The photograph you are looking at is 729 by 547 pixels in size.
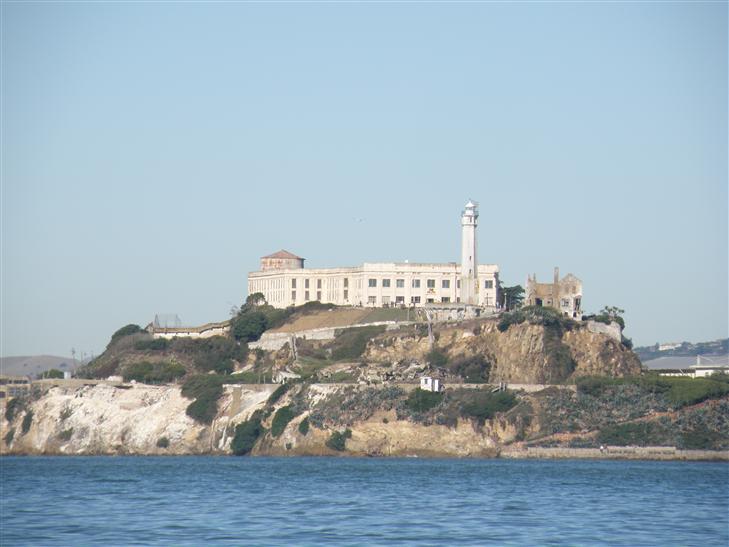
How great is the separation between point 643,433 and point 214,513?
176 ft

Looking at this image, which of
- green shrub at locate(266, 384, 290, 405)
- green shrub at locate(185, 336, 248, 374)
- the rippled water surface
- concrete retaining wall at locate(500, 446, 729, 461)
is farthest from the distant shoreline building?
the rippled water surface

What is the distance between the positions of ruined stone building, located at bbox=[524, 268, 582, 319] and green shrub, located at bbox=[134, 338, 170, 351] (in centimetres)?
3740

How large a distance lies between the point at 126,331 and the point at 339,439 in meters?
51.7

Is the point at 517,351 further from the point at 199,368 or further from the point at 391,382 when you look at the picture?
the point at 199,368

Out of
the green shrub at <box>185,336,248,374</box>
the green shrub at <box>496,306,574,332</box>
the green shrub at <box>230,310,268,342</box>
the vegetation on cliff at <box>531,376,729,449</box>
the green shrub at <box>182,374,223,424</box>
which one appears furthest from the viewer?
the green shrub at <box>230,310,268,342</box>

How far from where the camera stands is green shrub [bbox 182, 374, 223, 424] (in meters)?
126

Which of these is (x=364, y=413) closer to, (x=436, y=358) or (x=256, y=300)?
(x=436, y=358)

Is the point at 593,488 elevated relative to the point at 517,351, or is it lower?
lower

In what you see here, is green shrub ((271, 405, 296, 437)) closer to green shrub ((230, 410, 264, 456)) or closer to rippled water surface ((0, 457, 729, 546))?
green shrub ((230, 410, 264, 456))

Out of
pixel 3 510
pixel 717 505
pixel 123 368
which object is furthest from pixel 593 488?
pixel 123 368

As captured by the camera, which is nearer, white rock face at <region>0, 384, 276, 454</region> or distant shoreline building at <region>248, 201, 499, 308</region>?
white rock face at <region>0, 384, 276, 454</region>

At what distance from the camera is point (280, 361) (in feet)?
461

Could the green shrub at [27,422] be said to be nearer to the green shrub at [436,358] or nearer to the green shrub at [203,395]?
the green shrub at [203,395]

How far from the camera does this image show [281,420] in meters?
120
